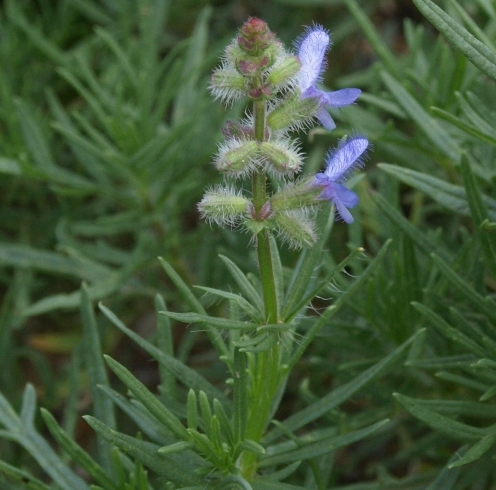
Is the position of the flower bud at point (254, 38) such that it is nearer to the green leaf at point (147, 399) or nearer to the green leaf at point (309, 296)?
the green leaf at point (309, 296)

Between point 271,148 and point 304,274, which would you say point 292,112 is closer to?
point 271,148

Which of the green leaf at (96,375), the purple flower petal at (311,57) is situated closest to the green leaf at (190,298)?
the green leaf at (96,375)

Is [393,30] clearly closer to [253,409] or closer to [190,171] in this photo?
[190,171]

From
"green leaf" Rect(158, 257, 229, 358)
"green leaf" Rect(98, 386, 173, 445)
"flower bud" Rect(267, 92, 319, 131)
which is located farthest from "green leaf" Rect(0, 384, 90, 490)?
"flower bud" Rect(267, 92, 319, 131)

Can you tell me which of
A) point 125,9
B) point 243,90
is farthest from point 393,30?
point 243,90

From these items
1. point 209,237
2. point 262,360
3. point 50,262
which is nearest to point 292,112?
point 262,360

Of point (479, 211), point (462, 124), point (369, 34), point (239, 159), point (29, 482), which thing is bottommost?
point (29, 482)

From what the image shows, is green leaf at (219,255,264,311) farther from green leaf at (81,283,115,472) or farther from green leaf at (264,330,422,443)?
green leaf at (81,283,115,472)
